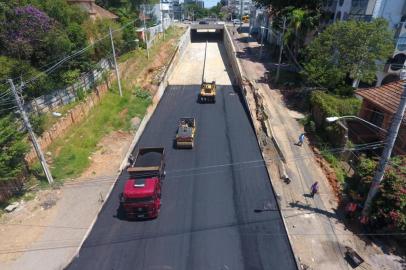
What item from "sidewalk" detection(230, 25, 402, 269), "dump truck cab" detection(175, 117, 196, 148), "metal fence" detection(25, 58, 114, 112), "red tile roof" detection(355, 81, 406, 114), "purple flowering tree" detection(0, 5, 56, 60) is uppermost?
"purple flowering tree" detection(0, 5, 56, 60)

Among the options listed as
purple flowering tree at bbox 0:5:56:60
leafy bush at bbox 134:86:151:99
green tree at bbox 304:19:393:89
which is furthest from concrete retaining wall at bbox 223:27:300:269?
purple flowering tree at bbox 0:5:56:60

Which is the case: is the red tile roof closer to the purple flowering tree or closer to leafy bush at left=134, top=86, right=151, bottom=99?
leafy bush at left=134, top=86, right=151, bottom=99

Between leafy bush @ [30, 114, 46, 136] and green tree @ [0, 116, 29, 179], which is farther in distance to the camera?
leafy bush @ [30, 114, 46, 136]

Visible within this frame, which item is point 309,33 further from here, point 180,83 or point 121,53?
point 121,53

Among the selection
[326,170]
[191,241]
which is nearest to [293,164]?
[326,170]

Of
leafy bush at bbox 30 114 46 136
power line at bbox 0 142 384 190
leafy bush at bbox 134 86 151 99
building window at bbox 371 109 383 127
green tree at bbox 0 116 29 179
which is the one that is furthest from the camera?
leafy bush at bbox 134 86 151 99

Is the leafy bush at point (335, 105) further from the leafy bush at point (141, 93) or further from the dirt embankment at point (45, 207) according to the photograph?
the leafy bush at point (141, 93)
